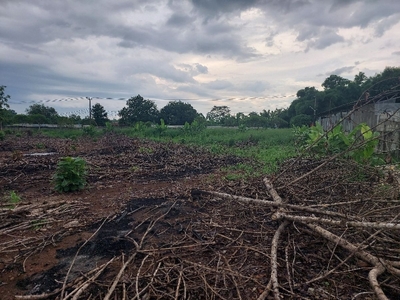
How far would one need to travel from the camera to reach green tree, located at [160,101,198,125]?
4506cm

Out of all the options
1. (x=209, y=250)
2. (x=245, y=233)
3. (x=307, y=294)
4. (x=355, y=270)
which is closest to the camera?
(x=307, y=294)

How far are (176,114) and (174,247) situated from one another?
4256 cm

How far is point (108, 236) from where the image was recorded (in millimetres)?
4207

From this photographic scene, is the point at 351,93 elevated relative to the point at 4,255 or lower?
elevated

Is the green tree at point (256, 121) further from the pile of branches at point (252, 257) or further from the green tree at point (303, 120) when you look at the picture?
the pile of branches at point (252, 257)

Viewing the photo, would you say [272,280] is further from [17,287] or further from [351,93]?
[351,93]

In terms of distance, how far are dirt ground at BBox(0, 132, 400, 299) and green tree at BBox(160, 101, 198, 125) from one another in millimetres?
38542

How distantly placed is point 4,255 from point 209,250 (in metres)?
2.65

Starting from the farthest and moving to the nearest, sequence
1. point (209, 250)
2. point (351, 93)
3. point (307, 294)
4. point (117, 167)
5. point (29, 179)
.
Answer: point (351, 93)
point (117, 167)
point (29, 179)
point (209, 250)
point (307, 294)

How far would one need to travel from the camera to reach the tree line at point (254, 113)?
2762 centimetres

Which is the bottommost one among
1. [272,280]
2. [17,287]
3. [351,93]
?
[17,287]

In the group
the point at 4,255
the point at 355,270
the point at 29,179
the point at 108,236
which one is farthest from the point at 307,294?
the point at 29,179

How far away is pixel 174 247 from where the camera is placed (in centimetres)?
370

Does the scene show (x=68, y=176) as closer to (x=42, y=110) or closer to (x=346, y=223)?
(x=346, y=223)
